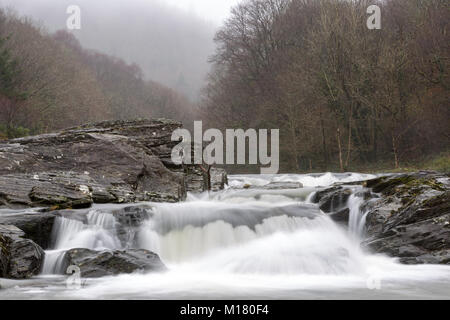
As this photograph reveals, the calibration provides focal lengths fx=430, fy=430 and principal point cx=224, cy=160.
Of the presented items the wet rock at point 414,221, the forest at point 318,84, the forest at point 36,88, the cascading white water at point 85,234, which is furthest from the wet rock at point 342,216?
the forest at point 36,88

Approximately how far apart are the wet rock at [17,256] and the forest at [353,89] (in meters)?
19.3

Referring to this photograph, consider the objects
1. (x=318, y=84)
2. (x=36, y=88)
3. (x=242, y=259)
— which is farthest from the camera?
(x=36, y=88)

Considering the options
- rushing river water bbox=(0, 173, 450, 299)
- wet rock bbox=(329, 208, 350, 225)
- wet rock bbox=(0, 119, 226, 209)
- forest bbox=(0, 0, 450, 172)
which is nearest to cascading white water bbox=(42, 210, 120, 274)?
rushing river water bbox=(0, 173, 450, 299)

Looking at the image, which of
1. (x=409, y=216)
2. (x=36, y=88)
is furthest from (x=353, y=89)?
(x=36, y=88)

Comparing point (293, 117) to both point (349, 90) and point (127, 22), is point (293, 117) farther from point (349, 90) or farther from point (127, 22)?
point (127, 22)

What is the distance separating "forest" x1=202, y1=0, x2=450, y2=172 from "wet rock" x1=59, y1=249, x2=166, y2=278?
18.0m

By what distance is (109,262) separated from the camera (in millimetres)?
6680

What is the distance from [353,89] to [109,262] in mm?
23956

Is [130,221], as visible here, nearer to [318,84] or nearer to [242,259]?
[242,259]

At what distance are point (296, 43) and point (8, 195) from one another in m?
33.6

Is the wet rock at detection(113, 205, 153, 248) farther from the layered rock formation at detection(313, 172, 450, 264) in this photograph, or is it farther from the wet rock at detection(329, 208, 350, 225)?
the layered rock formation at detection(313, 172, 450, 264)

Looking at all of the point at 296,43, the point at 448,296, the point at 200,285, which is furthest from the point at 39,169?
the point at 296,43

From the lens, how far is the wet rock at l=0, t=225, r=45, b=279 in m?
6.41

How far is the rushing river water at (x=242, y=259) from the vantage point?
598 cm
